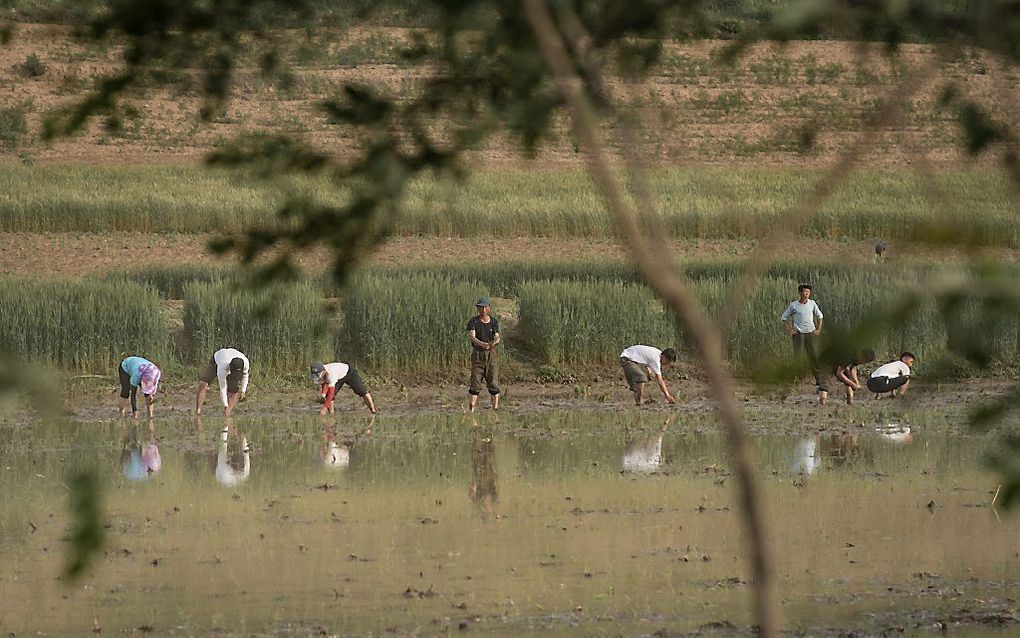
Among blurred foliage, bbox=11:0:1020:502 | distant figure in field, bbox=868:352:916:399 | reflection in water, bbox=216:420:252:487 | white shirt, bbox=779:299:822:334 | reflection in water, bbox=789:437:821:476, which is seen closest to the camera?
blurred foliage, bbox=11:0:1020:502

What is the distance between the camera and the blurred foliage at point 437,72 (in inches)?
180

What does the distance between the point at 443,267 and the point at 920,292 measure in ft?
110

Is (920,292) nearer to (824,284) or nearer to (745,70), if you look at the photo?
(824,284)

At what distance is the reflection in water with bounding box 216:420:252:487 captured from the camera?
17078 millimetres

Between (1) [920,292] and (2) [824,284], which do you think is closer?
(1) [920,292]

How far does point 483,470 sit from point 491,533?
396 centimetres

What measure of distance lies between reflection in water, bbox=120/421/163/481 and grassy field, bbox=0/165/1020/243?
21990mm

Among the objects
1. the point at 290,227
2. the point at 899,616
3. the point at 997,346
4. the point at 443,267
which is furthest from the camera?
the point at 443,267

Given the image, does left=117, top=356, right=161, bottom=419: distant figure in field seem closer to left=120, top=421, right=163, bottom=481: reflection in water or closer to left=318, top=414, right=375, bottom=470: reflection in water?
left=120, top=421, right=163, bottom=481: reflection in water

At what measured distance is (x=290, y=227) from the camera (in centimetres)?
473

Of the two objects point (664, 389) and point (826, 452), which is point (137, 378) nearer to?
point (664, 389)

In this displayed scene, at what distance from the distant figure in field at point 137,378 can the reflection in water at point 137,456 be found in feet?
1.68

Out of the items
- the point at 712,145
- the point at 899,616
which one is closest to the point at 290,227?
the point at 899,616

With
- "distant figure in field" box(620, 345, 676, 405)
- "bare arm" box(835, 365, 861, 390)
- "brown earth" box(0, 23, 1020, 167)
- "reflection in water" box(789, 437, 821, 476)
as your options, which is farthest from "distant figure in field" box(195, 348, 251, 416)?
"brown earth" box(0, 23, 1020, 167)
